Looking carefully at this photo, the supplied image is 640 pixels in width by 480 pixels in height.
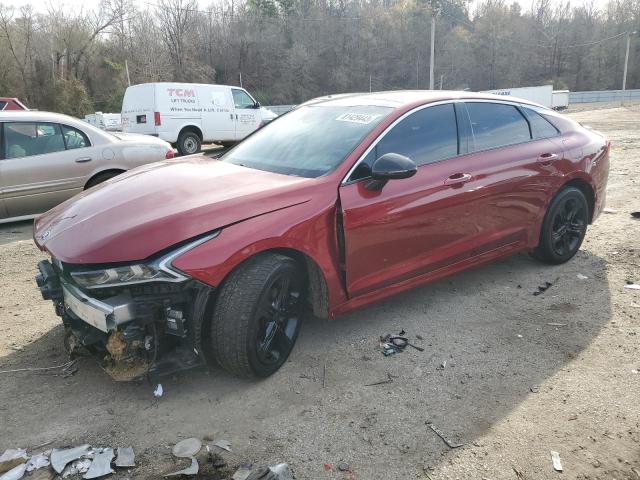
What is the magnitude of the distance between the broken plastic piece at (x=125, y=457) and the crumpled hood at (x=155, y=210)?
0.94 m

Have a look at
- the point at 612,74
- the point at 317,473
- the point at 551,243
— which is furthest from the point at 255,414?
the point at 612,74

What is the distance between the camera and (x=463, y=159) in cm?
412

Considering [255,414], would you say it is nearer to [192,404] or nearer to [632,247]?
[192,404]

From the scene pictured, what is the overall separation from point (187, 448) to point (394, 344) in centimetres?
161

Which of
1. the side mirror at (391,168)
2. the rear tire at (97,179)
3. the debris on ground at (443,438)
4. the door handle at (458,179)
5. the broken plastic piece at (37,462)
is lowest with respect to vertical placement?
the debris on ground at (443,438)

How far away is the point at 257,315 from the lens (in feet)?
9.92

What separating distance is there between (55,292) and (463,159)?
3.02 metres

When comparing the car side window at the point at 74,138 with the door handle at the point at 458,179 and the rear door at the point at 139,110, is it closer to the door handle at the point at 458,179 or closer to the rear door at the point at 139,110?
the door handle at the point at 458,179

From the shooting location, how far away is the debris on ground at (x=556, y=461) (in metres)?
2.52

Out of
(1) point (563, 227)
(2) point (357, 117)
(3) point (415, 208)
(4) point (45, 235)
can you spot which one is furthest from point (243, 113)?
(4) point (45, 235)

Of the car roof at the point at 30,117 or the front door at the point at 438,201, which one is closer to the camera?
the front door at the point at 438,201

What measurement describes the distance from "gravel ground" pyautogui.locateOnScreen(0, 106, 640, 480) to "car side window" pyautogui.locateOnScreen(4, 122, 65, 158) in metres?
3.07

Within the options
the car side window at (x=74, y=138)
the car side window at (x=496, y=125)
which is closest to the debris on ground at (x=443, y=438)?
the car side window at (x=496, y=125)

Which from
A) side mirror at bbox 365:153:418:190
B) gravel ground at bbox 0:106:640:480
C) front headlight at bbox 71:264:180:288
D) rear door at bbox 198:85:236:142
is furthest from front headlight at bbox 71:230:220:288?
rear door at bbox 198:85:236:142
